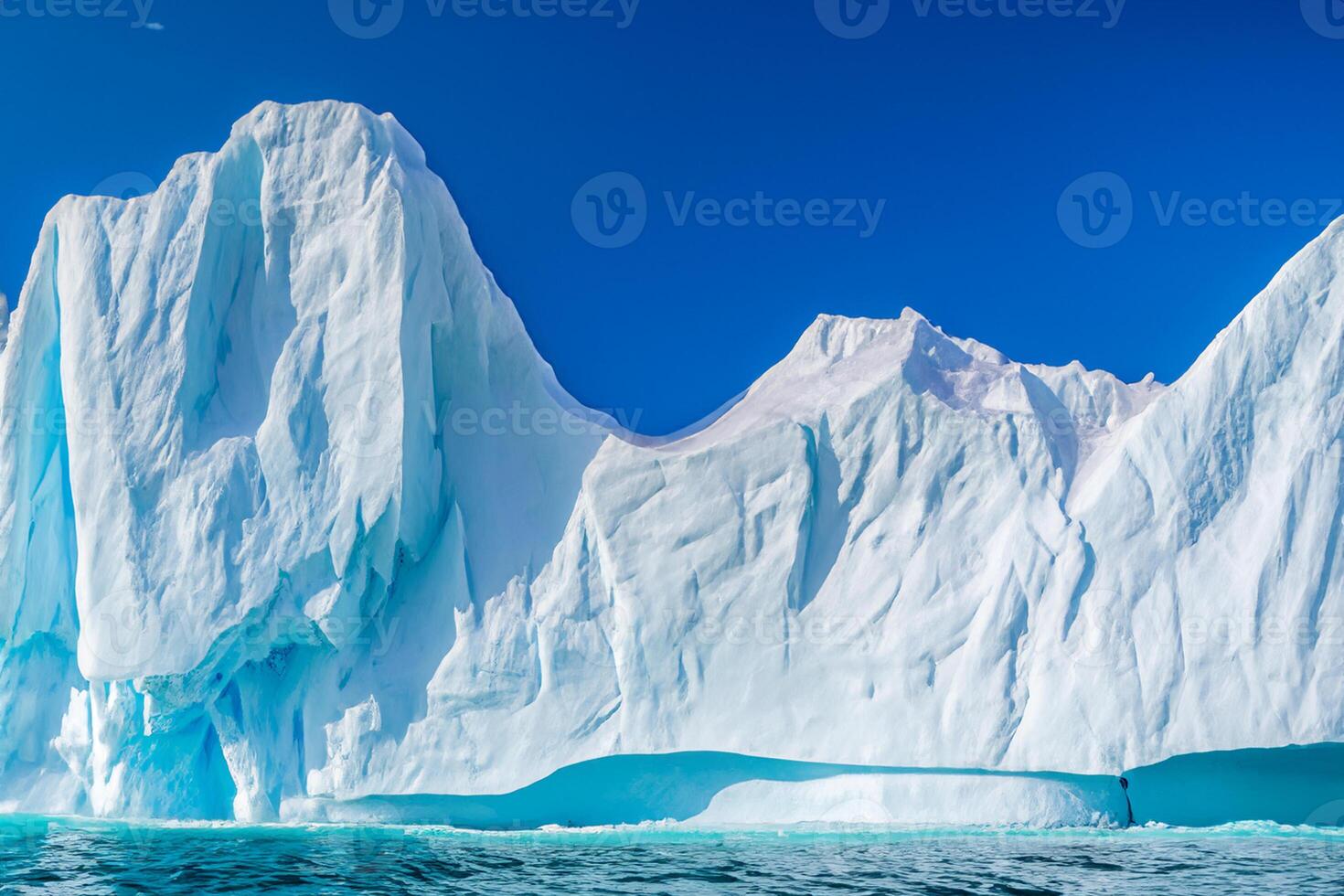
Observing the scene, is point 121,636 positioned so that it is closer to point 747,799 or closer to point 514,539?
point 514,539

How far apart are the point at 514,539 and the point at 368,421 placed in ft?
8.09

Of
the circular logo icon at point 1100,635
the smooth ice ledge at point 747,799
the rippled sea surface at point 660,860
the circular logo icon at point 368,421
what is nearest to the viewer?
the rippled sea surface at point 660,860

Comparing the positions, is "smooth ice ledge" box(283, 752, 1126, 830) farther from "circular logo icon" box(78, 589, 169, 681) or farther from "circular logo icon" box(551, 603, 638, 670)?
"circular logo icon" box(78, 589, 169, 681)

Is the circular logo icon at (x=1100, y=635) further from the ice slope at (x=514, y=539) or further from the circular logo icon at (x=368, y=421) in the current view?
the circular logo icon at (x=368, y=421)

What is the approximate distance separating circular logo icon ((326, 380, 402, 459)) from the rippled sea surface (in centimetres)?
457

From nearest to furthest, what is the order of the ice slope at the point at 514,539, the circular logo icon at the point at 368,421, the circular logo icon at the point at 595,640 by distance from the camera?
1. the ice slope at the point at 514,539
2. the circular logo icon at the point at 595,640
3. the circular logo icon at the point at 368,421

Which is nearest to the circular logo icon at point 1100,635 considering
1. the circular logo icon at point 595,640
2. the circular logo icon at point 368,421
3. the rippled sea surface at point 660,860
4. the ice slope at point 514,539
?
the ice slope at point 514,539

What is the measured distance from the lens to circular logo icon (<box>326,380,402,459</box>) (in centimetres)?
1488

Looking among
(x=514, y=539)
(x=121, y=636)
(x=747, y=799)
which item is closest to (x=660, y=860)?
(x=747, y=799)

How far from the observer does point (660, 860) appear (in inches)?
441

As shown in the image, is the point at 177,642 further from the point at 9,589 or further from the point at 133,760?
the point at 9,589

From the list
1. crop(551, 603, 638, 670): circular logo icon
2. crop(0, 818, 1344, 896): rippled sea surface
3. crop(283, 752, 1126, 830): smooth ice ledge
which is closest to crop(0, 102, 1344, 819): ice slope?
crop(551, 603, 638, 670): circular logo icon

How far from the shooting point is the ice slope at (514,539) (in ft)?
44.9

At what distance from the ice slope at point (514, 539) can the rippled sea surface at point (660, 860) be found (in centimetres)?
103
